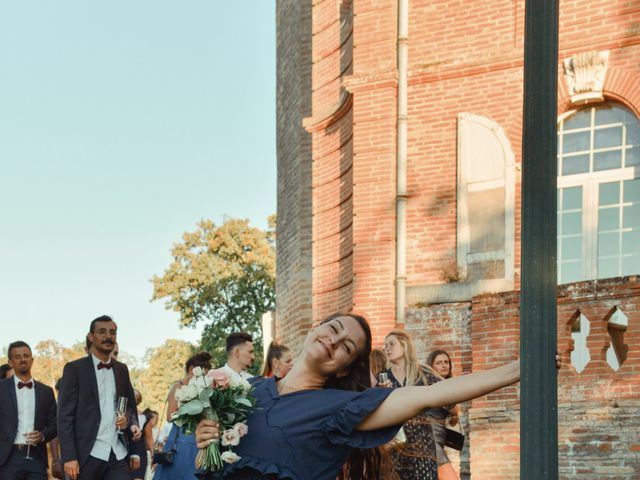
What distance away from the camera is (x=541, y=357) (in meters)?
4.98

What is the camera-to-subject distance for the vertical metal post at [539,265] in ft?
16.1

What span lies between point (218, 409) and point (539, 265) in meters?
1.75

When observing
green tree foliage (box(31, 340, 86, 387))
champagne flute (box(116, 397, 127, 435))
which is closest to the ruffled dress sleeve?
champagne flute (box(116, 397, 127, 435))

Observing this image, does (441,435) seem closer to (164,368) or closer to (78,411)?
(78,411)

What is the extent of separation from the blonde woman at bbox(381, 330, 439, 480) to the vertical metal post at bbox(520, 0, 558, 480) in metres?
4.95

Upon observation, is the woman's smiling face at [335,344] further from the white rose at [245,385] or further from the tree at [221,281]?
the tree at [221,281]

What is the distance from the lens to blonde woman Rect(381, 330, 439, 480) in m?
10.3

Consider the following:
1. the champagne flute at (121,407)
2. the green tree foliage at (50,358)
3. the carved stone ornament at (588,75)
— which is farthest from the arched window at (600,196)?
the green tree foliage at (50,358)

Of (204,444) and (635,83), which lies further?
(635,83)

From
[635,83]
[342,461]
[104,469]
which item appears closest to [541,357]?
[342,461]

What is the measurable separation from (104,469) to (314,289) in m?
9.97

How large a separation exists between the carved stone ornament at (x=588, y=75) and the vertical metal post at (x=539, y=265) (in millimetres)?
12775

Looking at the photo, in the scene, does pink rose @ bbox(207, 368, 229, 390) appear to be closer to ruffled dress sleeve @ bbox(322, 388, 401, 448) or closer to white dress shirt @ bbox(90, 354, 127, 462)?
ruffled dress sleeve @ bbox(322, 388, 401, 448)

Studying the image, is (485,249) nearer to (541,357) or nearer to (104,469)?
(104,469)
